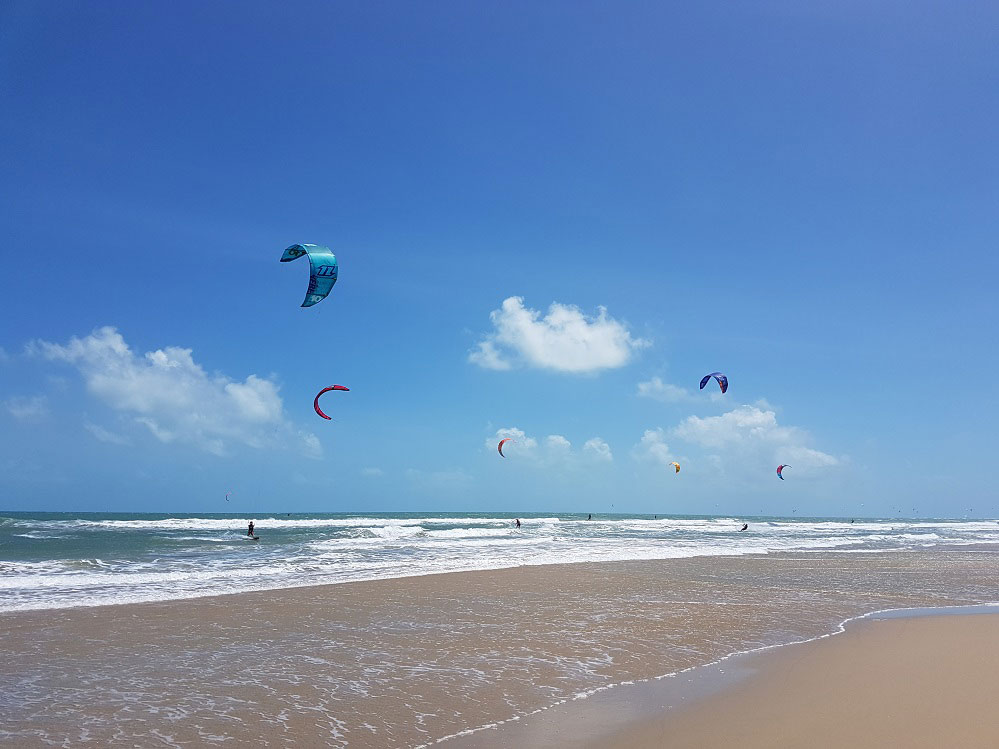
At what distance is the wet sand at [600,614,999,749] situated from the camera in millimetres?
4840

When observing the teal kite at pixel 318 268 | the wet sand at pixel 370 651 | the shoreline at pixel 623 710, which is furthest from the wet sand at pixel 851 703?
the teal kite at pixel 318 268

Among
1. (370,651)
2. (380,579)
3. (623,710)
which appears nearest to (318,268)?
(380,579)

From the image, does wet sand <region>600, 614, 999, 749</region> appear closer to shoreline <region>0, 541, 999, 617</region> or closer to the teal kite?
shoreline <region>0, 541, 999, 617</region>

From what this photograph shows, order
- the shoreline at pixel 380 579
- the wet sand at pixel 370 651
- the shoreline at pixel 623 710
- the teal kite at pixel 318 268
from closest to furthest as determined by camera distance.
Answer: the shoreline at pixel 623 710 < the wet sand at pixel 370 651 < the shoreline at pixel 380 579 < the teal kite at pixel 318 268

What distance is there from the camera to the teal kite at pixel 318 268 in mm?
14930

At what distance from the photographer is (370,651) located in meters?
7.71

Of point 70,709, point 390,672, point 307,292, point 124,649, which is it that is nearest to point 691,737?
point 390,672

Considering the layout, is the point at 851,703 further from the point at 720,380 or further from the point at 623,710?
the point at 720,380

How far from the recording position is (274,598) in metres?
11.6

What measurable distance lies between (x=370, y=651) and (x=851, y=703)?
495 centimetres

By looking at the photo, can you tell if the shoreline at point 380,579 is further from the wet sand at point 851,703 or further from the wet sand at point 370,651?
the wet sand at point 851,703

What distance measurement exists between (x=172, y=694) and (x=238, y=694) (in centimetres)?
59

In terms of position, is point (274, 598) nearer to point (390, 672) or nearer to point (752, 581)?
point (390, 672)

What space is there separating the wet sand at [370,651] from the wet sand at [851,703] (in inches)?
37.0
